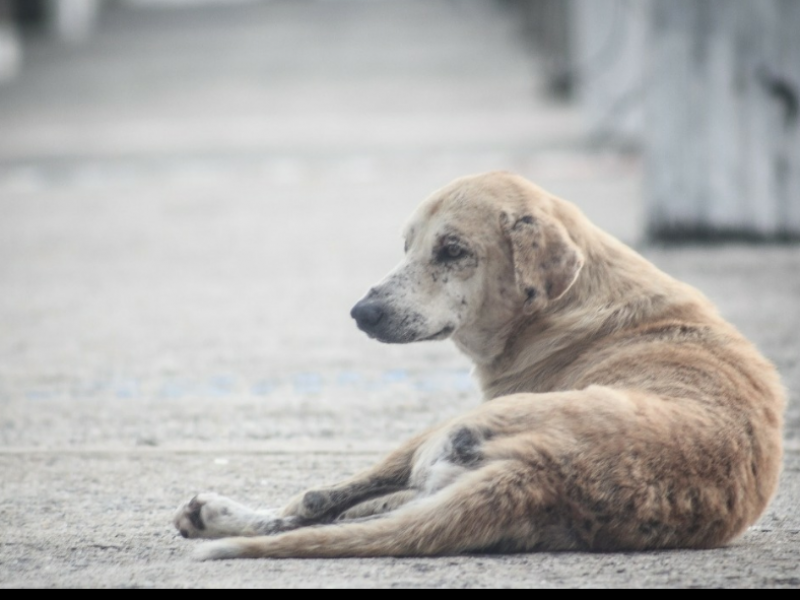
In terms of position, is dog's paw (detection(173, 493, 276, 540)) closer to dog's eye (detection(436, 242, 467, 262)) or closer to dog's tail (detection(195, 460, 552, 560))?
dog's tail (detection(195, 460, 552, 560))

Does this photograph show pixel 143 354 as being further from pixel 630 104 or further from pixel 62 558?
pixel 630 104

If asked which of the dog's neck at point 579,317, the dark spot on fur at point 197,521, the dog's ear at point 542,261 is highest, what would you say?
the dog's ear at point 542,261

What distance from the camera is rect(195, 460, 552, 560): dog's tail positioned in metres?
3.46

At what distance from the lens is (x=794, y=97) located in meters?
9.93

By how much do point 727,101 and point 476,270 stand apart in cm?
623

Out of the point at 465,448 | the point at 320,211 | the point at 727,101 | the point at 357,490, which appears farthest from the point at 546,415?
the point at 320,211

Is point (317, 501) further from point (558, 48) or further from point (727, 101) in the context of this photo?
point (558, 48)

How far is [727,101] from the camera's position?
9992 mm

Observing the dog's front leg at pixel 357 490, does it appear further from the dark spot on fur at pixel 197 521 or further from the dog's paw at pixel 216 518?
the dark spot on fur at pixel 197 521

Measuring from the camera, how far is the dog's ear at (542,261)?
4.23 metres

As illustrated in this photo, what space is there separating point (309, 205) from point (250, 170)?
3233mm

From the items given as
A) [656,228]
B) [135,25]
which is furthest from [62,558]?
[135,25]

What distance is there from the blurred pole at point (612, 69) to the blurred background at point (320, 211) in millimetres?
49

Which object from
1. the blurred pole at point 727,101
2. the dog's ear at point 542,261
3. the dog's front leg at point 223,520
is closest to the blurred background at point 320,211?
the blurred pole at point 727,101
